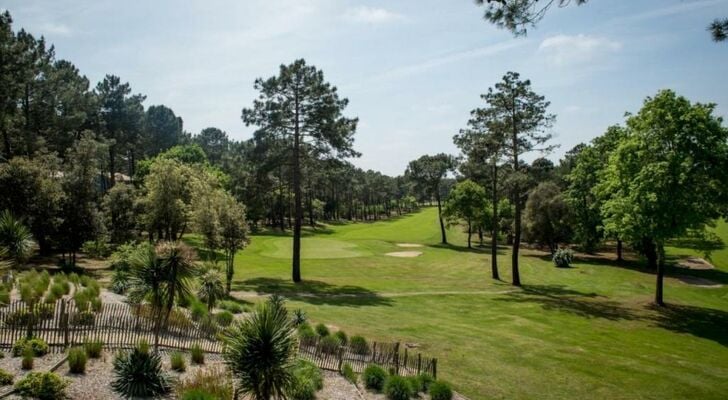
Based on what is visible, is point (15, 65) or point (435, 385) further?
point (15, 65)

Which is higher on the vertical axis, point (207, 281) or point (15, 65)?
point (15, 65)

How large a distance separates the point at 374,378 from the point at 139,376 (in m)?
7.06

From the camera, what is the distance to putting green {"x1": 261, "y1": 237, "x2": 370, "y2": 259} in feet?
171

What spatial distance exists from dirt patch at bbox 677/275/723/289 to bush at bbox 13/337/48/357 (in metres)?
47.9

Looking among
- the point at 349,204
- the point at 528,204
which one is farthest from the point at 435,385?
the point at 349,204

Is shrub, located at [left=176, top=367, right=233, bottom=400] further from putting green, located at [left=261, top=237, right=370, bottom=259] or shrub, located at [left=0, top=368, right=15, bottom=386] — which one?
putting green, located at [left=261, top=237, right=370, bottom=259]

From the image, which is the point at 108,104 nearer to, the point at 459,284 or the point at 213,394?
the point at 459,284

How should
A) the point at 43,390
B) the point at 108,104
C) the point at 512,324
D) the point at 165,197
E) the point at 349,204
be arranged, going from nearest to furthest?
the point at 43,390, the point at 512,324, the point at 165,197, the point at 108,104, the point at 349,204

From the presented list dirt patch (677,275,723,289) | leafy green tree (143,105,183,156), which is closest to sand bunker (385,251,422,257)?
dirt patch (677,275,723,289)

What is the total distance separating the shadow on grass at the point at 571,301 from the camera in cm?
2973

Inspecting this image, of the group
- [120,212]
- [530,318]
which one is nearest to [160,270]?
[530,318]

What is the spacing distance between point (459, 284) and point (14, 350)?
31.2 meters

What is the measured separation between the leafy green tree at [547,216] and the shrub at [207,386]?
51.3 meters

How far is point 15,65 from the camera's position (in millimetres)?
36469
